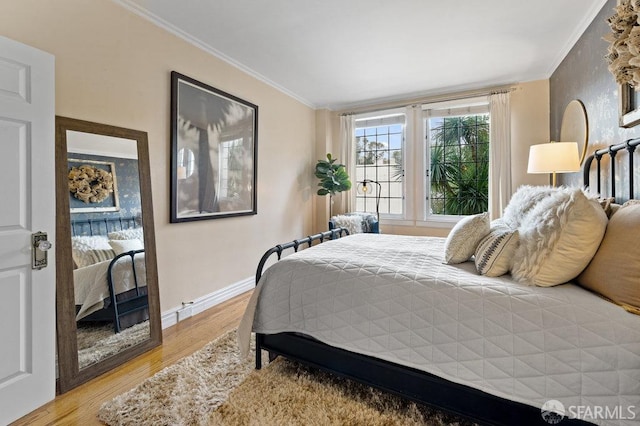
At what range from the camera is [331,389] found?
1756 millimetres

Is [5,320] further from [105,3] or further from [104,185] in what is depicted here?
[105,3]

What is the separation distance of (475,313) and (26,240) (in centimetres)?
231

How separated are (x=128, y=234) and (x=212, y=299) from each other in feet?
3.97

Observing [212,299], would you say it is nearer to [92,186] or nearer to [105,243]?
[105,243]

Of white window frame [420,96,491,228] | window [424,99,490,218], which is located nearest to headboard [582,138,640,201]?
window [424,99,490,218]

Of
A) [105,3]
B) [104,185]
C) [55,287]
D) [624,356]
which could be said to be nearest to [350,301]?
[624,356]

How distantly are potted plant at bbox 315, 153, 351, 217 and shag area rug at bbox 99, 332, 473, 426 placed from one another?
2.97 meters

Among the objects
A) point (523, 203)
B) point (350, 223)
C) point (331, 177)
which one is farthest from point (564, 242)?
point (331, 177)

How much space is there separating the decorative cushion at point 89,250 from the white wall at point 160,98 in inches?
20.9

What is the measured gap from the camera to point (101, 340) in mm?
2021

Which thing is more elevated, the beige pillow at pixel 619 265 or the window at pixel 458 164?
the window at pixel 458 164

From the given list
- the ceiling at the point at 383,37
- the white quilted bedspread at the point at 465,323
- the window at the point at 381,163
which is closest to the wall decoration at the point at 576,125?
the ceiling at the point at 383,37

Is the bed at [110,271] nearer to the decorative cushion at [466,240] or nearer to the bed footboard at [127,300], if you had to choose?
the bed footboard at [127,300]

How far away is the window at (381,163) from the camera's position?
15.6 feet
